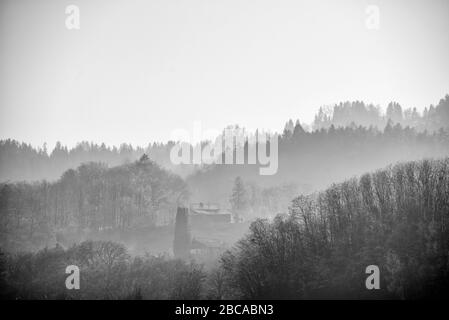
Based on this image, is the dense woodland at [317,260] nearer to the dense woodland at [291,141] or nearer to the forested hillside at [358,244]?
the forested hillside at [358,244]

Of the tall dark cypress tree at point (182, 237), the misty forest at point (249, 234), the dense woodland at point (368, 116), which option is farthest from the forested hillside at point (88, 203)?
the dense woodland at point (368, 116)

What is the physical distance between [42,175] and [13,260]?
11567 centimetres

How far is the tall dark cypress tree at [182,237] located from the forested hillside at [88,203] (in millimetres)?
19584

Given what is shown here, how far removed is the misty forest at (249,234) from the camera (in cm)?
4247

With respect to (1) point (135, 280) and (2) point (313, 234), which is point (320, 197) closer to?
(2) point (313, 234)

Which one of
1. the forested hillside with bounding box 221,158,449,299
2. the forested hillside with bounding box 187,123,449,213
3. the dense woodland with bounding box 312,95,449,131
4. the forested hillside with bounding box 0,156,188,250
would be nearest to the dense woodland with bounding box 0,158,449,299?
the forested hillside with bounding box 221,158,449,299

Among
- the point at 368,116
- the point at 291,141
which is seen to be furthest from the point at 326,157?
the point at 368,116

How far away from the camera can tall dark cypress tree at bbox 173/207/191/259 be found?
197 feet

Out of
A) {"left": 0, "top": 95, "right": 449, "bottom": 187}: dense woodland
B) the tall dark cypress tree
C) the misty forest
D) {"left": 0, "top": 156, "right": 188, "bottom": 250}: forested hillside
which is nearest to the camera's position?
the misty forest

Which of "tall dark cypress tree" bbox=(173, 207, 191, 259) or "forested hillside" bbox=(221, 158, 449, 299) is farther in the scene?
"tall dark cypress tree" bbox=(173, 207, 191, 259)

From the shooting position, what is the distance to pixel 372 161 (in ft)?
299

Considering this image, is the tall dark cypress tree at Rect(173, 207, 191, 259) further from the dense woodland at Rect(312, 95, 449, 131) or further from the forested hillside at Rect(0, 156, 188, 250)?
the dense woodland at Rect(312, 95, 449, 131)

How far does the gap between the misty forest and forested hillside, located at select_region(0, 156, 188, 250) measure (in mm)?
285
